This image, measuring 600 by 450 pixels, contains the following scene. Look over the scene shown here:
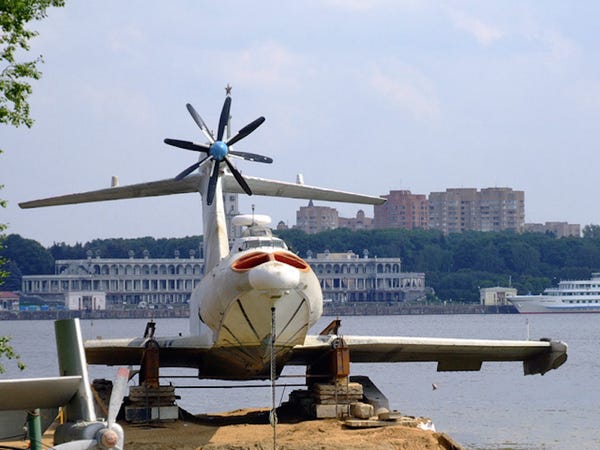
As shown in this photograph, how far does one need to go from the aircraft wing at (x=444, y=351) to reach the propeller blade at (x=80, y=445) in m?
17.2

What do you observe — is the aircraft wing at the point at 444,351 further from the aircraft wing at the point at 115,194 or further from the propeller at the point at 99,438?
the propeller at the point at 99,438

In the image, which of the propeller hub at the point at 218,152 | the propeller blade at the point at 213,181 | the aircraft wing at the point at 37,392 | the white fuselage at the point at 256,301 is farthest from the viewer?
the propeller blade at the point at 213,181

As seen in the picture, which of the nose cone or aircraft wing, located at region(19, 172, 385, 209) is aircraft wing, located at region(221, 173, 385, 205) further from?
the nose cone

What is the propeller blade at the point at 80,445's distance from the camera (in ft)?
65.0

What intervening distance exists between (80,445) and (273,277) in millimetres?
12399

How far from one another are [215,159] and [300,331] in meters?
6.48

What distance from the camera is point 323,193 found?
133 ft

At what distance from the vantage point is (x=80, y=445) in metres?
20.0

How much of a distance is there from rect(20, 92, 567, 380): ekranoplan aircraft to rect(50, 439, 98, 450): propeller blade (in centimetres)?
1225

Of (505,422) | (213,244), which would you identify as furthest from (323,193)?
Result: (505,422)

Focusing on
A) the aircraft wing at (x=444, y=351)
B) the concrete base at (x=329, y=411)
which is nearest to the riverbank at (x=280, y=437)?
the concrete base at (x=329, y=411)

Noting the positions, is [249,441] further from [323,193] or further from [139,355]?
[323,193]

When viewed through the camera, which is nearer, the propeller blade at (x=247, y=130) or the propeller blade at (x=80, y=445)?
the propeller blade at (x=80, y=445)

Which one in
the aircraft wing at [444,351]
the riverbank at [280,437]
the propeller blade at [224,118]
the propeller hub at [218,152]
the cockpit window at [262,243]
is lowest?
the riverbank at [280,437]
